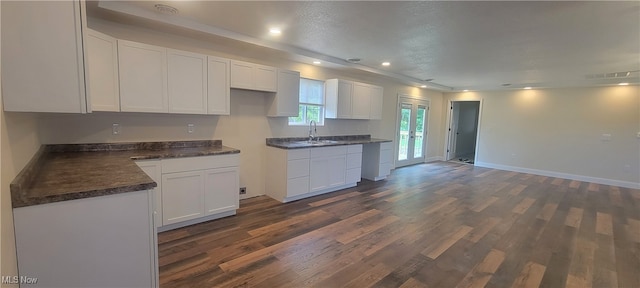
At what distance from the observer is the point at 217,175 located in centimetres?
332

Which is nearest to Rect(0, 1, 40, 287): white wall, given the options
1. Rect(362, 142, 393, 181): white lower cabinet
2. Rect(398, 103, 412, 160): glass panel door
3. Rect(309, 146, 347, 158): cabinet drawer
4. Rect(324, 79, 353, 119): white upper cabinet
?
Rect(309, 146, 347, 158): cabinet drawer

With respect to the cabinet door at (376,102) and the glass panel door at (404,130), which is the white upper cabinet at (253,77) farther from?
the glass panel door at (404,130)

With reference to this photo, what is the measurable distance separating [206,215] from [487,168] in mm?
7421

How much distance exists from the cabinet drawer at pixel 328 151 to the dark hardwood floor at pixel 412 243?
70cm

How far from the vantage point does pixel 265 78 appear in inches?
→ 157

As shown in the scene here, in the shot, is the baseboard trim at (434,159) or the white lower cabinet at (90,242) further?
the baseboard trim at (434,159)

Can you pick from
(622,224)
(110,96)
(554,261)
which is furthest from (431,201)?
(110,96)

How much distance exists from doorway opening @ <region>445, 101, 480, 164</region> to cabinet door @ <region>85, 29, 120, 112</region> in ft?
27.8

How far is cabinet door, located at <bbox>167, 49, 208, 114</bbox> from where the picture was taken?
123 inches

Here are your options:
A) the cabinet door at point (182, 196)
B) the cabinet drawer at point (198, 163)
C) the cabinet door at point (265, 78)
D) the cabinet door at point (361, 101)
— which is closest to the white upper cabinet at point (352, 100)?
the cabinet door at point (361, 101)

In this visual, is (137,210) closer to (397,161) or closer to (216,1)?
(216,1)

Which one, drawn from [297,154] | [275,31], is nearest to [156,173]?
[297,154]

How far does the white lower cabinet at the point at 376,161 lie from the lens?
5746 mm

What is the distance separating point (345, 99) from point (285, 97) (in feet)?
4.79
